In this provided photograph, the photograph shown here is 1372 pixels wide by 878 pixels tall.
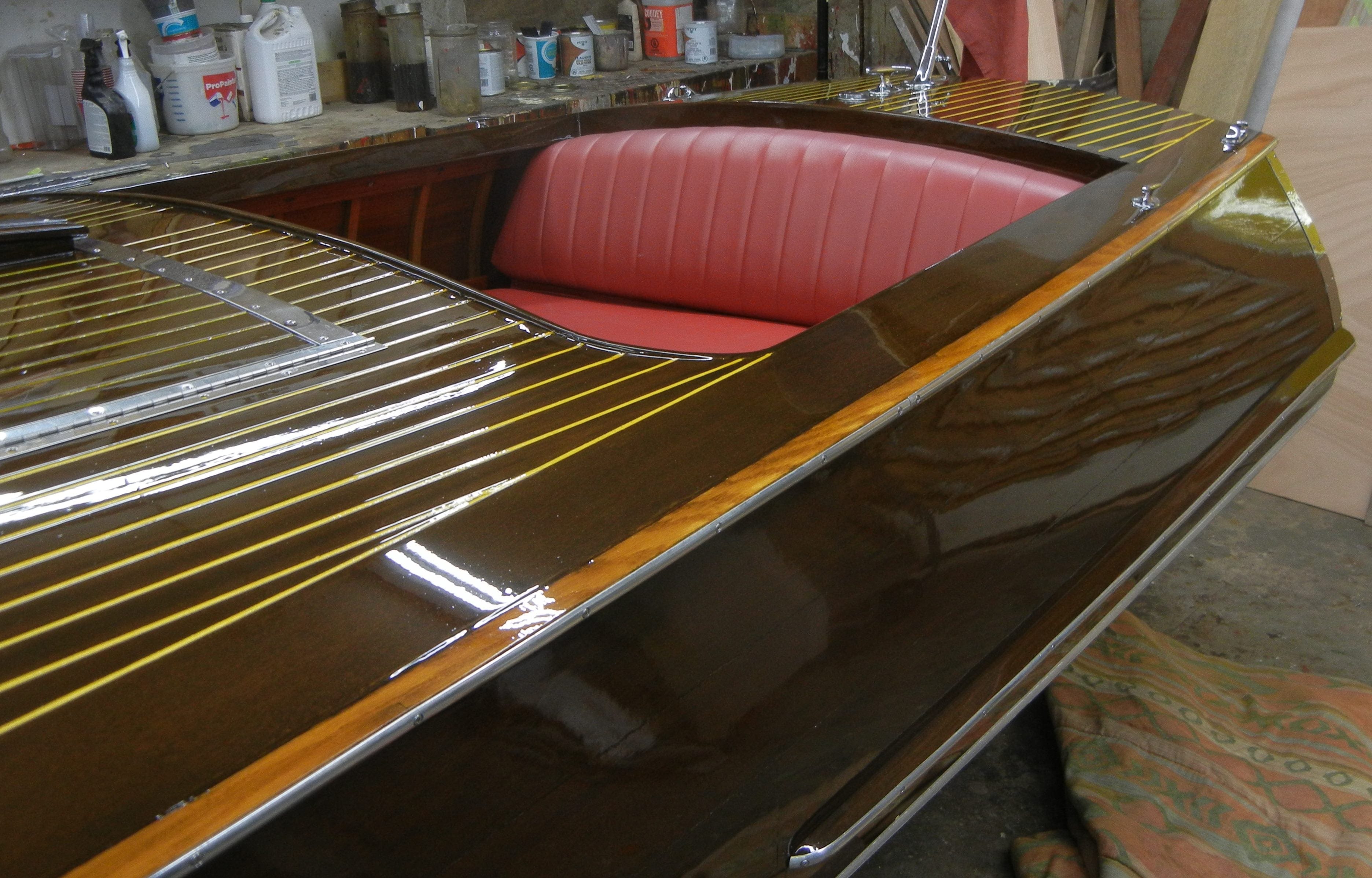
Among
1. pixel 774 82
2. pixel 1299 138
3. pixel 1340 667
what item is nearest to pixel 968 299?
pixel 1340 667

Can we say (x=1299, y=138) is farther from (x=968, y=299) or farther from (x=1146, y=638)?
(x=968, y=299)

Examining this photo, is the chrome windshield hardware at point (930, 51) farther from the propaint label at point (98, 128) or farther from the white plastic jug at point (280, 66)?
the propaint label at point (98, 128)

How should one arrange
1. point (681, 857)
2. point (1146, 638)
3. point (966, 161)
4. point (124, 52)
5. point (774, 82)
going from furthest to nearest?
point (774, 82) → point (124, 52) → point (1146, 638) → point (966, 161) → point (681, 857)

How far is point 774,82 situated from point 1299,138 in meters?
1.70

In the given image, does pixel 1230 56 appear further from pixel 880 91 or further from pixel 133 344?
pixel 133 344

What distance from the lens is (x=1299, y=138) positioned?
2.49 m

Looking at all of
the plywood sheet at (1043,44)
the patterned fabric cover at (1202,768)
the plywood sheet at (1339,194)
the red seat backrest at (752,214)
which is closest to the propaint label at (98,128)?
the red seat backrest at (752,214)

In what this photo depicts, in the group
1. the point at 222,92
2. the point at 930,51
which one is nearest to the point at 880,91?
the point at 930,51

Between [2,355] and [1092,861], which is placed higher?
[2,355]

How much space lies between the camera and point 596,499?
35.1 inches

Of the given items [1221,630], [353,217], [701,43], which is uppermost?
[701,43]

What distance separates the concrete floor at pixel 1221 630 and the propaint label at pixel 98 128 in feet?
7.11

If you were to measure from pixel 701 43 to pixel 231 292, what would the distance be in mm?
2580

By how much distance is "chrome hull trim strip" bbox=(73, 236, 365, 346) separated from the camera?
1.16 metres
